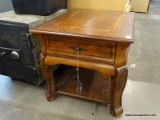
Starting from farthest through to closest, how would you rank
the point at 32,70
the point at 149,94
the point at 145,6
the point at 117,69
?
the point at 145,6
the point at 149,94
the point at 32,70
the point at 117,69

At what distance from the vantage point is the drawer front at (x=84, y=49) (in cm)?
89

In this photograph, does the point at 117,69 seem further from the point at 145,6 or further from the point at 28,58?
the point at 145,6

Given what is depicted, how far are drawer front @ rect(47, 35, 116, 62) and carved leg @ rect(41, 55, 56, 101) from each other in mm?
138

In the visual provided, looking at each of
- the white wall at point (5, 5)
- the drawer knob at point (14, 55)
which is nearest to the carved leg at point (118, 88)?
the drawer knob at point (14, 55)

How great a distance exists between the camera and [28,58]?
46.6 inches

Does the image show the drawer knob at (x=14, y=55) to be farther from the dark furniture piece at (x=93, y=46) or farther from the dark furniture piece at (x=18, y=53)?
the dark furniture piece at (x=93, y=46)

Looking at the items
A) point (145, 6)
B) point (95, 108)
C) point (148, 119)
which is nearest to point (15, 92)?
point (95, 108)

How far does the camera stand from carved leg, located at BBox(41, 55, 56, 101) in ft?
3.62

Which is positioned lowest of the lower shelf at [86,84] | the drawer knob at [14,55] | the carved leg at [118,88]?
the lower shelf at [86,84]

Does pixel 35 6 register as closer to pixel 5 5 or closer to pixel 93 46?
pixel 93 46

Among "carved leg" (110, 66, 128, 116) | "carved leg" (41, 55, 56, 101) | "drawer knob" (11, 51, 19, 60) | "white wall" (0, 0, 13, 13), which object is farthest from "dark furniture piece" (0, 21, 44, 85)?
"white wall" (0, 0, 13, 13)

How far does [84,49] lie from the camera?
938mm

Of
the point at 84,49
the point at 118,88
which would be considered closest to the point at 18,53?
the point at 84,49

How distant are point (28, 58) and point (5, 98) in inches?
17.6
